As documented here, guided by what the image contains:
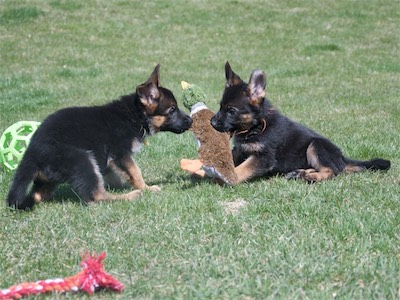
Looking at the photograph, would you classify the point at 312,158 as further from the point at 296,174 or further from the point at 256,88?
the point at 256,88

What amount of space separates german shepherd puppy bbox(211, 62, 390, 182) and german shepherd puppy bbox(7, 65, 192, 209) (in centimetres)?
54

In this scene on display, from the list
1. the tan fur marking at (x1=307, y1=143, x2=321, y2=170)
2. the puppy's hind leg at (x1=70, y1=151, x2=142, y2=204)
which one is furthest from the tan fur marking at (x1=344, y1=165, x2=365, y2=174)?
the puppy's hind leg at (x1=70, y1=151, x2=142, y2=204)

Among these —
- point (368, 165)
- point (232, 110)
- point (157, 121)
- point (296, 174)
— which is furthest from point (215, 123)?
point (368, 165)

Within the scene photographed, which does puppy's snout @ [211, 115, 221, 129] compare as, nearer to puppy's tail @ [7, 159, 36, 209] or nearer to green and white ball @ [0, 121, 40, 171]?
puppy's tail @ [7, 159, 36, 209]

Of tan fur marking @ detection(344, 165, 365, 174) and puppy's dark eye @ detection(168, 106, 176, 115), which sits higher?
puppy's dark eye @ detection(168, 106, 176, 115)

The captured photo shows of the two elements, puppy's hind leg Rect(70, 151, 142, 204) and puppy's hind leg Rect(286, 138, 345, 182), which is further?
puppy's hind leg Rect(286, 138, 345, 182)

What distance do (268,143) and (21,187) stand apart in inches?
97.8

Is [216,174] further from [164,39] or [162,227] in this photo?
[164,39]

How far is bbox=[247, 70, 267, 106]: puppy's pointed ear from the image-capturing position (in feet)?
19.7

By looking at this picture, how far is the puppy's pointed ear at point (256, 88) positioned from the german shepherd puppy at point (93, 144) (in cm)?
72

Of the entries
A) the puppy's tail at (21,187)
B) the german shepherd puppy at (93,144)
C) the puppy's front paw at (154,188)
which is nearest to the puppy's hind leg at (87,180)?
the german shepherd puppy at (93,144)

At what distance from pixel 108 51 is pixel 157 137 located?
8385 millimetres

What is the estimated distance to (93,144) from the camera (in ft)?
18.6

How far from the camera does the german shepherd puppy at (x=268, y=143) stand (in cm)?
602
